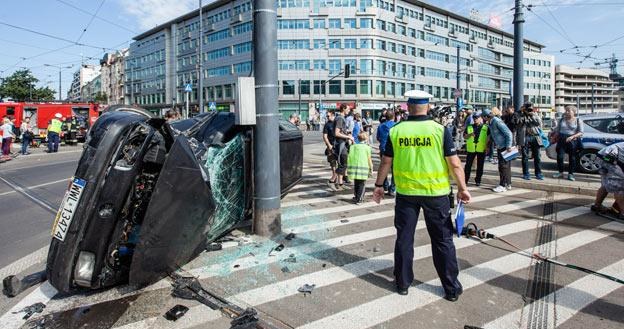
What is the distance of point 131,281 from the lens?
11.3 feet

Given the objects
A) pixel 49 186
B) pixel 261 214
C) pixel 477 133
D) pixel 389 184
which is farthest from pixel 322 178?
pixel 49 186

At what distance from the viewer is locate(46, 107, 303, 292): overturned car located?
320 cm

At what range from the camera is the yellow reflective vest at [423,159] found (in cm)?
344

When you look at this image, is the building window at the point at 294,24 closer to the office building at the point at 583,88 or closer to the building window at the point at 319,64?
the building window at the point at 319,64

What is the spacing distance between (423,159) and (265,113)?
89.6 inches

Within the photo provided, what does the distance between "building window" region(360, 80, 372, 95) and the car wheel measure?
51.3 meters

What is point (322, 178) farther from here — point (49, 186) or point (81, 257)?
point (81, 257)

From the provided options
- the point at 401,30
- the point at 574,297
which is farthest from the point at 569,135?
the point at 401,30

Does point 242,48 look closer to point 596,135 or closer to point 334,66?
point 334,66

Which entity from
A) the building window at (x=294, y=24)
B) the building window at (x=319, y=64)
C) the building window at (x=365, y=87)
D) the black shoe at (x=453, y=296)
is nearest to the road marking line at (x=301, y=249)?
the black shoe at (x=453, y=296)

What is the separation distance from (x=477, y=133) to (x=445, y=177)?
603 centimetres

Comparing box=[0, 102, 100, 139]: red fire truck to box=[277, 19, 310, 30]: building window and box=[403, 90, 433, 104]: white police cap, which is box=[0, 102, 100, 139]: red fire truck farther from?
box=[277, 19, 310, 30]: building window

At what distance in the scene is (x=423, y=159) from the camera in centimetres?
346

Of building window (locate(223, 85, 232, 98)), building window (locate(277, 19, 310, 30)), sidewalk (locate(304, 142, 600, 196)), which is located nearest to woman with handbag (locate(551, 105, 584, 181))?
sidewalk (locate(304, 142, 600, 196))
